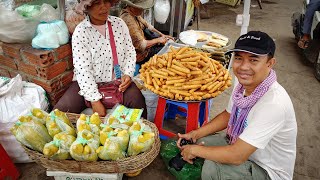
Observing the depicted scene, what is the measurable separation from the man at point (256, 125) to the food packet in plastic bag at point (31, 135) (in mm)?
1143

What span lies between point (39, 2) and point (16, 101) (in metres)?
1.43

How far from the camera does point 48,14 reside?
2.98 meters

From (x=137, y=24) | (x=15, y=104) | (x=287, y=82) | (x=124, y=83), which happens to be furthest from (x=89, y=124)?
(x=287, y=82)

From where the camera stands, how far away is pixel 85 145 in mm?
1958

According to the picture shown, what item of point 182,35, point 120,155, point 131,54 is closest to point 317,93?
point 182,35

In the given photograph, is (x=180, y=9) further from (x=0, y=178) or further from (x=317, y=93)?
(x=0, y=178)

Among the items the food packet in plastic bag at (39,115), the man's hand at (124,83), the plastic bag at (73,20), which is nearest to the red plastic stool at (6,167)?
the food packet in plastic bag at (39,115)

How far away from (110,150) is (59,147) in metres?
0.38

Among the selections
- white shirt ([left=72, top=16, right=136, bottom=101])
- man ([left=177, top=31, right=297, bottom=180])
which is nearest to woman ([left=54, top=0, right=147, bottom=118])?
white shirt ([left=72, top=16, right=136, bottom=101])

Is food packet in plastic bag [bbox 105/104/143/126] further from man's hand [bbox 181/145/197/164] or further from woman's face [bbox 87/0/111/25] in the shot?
woman's face [bbox 87/0/111/25]

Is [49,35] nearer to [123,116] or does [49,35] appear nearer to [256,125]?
[123,116]

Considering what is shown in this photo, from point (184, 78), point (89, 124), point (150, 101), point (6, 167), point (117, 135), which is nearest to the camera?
point (117, 135)

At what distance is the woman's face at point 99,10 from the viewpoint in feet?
8.27

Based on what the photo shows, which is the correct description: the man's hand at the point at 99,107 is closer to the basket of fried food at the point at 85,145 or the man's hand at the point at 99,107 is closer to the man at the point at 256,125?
the basket of fried food at the point at 85,145
